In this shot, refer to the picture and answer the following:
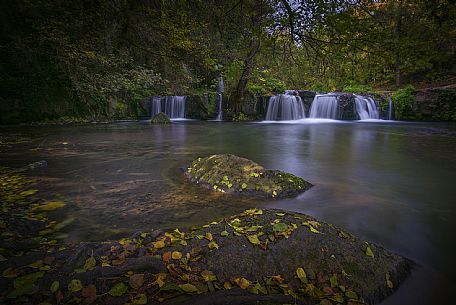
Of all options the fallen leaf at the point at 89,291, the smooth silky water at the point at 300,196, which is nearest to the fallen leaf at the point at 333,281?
the smooth silky water at the point at 300,196

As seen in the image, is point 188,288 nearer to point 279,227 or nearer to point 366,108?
point 279,227

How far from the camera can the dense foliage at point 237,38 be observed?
11.1ft

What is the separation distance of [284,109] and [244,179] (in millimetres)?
16624

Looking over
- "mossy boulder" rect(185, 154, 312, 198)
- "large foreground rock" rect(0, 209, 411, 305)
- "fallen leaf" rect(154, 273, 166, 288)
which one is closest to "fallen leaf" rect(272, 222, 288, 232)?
"large foreground rock" rect(0, 209, 411, 305)

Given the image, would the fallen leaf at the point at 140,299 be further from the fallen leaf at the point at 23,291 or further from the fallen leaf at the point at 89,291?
the fallen leaf at the point at 23,291

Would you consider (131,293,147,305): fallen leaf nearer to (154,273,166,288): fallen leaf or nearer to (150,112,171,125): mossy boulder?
(154,273,166,288): fallen leaf

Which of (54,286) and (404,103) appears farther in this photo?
(404,103)

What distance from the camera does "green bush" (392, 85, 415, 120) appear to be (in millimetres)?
19078

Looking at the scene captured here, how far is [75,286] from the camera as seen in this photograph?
199 cm

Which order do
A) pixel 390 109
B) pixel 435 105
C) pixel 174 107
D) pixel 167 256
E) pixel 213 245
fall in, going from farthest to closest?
1. pixel 174 107
2. pixel 390 109
3. pixel 435 105
4. pixel 213 245
5. pixel 167 256

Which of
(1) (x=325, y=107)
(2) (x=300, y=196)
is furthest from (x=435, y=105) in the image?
(2) (x=300, y=196)

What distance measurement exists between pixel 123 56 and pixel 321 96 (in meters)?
16.2

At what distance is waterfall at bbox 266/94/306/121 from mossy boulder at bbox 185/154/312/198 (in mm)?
15746

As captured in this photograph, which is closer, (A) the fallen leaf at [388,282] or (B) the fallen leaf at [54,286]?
(B) the fallen leaf at [54,286]
